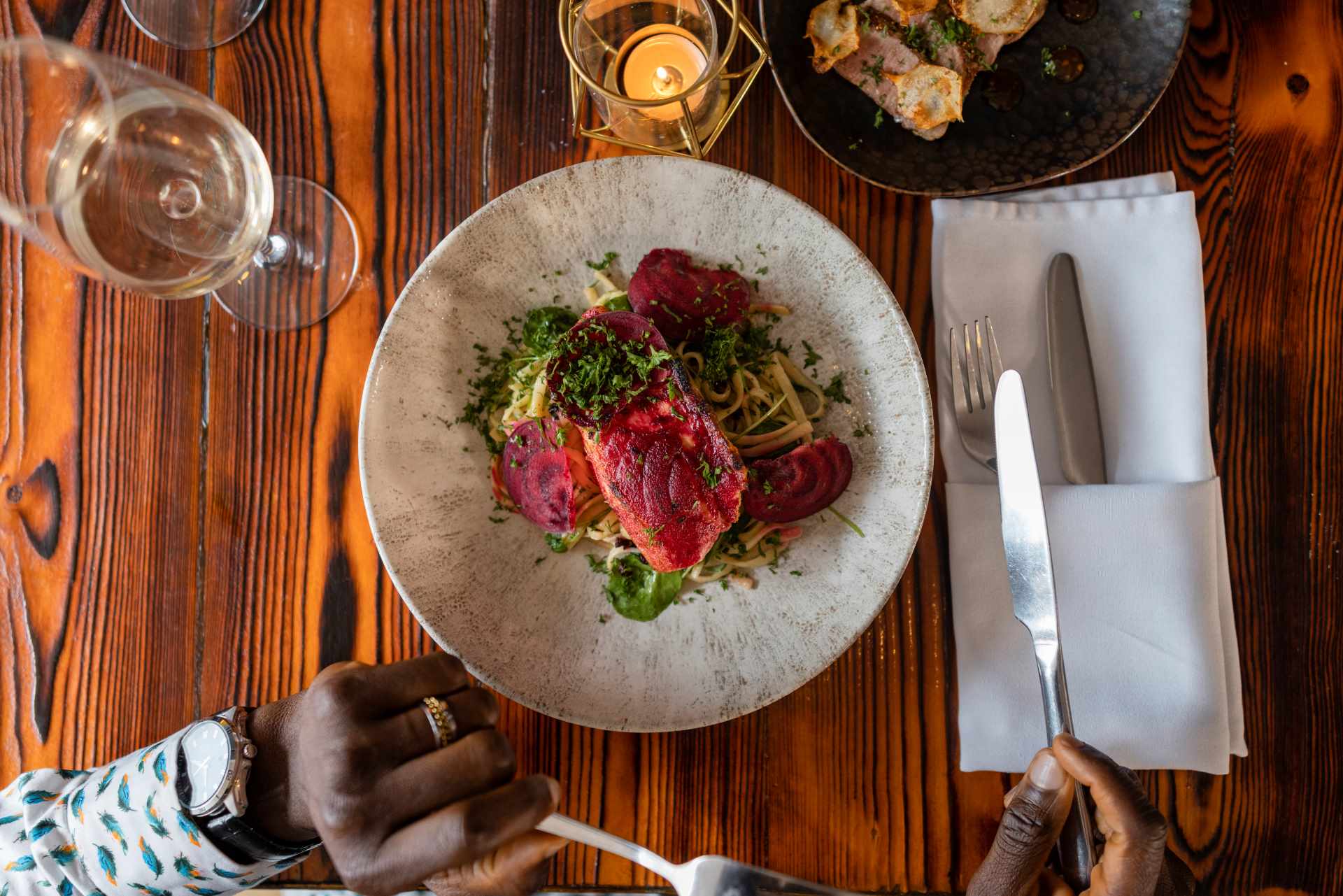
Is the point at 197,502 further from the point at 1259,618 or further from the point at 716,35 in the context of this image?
the point at 1259,618

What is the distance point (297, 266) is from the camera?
2.01 meters

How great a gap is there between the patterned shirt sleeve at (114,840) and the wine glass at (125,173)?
905 millimetres

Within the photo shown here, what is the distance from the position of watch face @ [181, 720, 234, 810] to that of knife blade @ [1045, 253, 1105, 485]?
5.70ft

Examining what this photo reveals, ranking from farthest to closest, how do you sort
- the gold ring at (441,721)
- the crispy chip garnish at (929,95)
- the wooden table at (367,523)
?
the wooden table at (367,523) → the crispy chip garnish at (929,95) → the gold ring at (441,721)

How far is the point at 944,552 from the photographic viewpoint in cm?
195

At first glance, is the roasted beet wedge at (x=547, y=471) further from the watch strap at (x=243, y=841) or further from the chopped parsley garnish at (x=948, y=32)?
the chopped parsley garnish at (x=948, y=32)

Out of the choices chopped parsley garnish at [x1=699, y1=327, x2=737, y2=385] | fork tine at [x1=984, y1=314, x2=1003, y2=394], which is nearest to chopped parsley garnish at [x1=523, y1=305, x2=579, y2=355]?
chopped parsley garnish at [x1=699, y1=327, x2=737, y2=385]

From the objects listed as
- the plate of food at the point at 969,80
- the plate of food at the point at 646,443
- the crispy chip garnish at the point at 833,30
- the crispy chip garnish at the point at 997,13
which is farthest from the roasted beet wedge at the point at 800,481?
the crispy chip garnish at the point at 997,13

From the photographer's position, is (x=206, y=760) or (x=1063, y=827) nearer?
(x=206, y=760)

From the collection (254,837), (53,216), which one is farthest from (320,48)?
(254,837)

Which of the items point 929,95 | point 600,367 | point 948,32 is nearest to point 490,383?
point 600,367

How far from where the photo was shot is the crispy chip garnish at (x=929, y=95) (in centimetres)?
183

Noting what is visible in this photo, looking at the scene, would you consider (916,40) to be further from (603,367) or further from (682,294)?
(603,367)

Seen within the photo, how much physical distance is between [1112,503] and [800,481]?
668 millimetres
